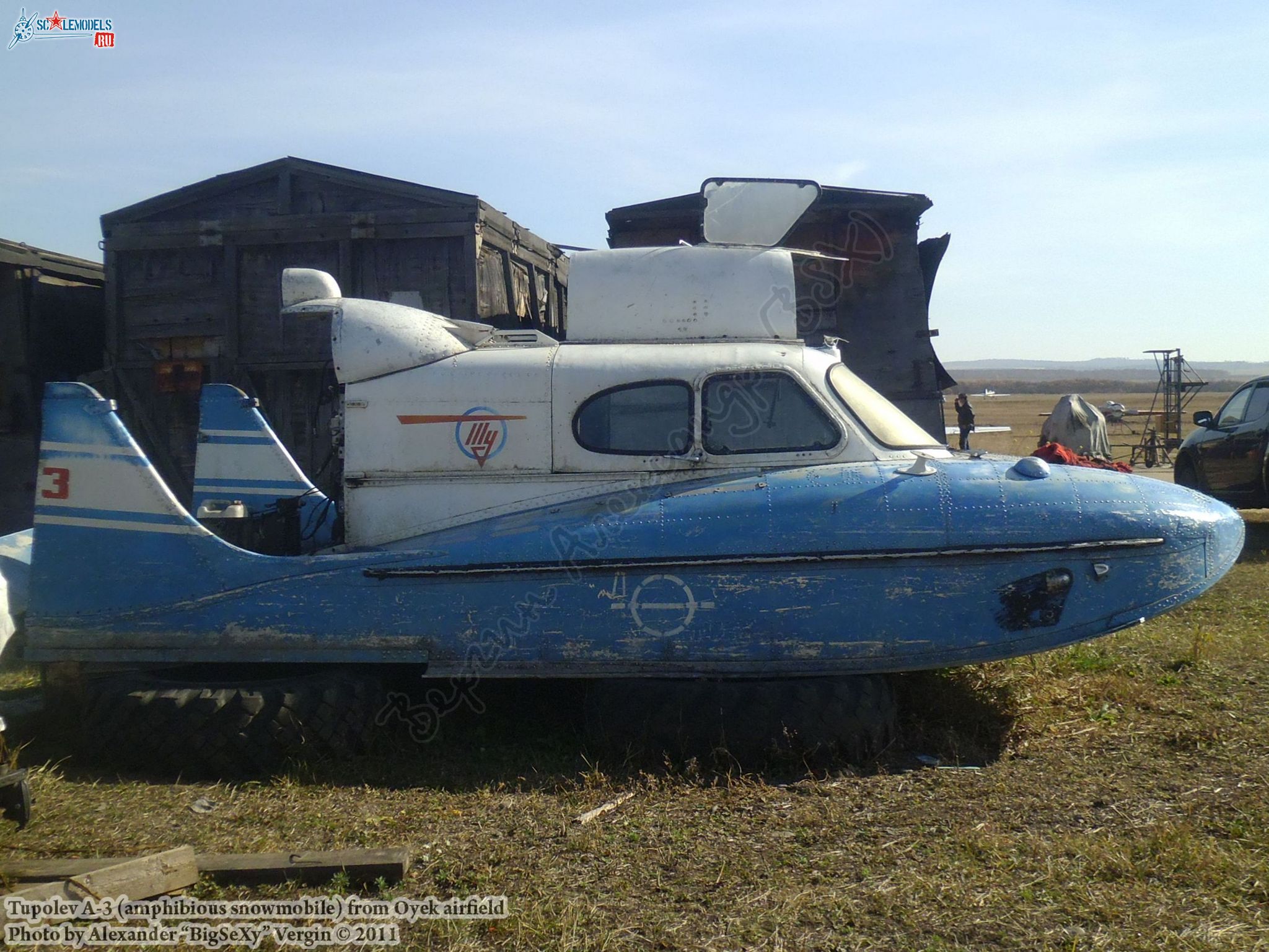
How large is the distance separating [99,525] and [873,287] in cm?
770

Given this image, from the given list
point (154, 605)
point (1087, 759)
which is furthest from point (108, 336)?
point (1087, 759)

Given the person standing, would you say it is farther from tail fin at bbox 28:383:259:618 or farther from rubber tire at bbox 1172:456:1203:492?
tail fin at bbox 28:383:259:618

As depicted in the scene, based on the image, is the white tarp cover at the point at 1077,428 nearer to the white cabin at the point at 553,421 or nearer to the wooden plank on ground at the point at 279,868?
the white cabin at the point at 553,421

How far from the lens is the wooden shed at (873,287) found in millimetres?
10055

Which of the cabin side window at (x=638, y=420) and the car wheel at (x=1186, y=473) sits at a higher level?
the cabin side window at (x=638, y=420)

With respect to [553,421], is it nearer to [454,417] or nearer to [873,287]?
[454,417]

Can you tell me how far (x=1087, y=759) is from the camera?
4.57 m

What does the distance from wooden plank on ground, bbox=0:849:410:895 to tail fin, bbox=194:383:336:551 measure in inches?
130

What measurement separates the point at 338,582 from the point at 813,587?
7.39 feet

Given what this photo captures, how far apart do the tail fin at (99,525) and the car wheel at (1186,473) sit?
11079mm

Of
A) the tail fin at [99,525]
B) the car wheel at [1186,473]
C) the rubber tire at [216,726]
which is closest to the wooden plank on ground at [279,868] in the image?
the rubber tire at [216,726]

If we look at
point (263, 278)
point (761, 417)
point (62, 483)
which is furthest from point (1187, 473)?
point (62, 483)

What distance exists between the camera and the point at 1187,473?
12.0 m

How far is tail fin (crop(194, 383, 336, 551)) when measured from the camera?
21.5ft
